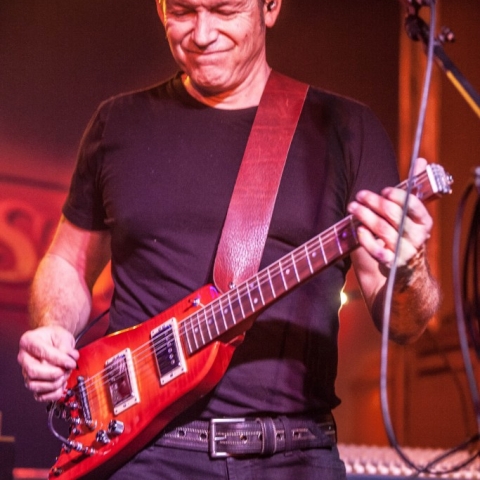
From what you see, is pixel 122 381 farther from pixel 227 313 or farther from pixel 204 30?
pixel 204 30

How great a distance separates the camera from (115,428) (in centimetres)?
199

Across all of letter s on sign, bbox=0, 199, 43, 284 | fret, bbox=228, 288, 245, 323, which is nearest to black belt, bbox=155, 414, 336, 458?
fret, bbox=228, 288, 245, 323

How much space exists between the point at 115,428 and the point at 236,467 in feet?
1.02

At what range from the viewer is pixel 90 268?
2.43 meters

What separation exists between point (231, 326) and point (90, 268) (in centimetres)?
65

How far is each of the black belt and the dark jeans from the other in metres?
0.02

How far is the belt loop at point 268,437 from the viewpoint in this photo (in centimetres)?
186

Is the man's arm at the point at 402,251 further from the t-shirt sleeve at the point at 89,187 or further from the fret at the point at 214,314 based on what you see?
the t-shirt sleeve at the point at 89,187

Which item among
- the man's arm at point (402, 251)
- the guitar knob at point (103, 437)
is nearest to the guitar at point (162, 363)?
the guitar knob at point (103, 437)

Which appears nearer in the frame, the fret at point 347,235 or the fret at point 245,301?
the fret at point 347,235

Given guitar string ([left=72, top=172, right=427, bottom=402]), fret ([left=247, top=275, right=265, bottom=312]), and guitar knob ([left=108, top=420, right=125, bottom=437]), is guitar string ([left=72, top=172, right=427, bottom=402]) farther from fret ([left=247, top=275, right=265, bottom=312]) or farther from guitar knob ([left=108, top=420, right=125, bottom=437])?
guitar knob ([left=108, top=420, right=125, bottom=437])

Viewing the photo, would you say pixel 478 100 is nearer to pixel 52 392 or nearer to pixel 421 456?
pixel 52 392

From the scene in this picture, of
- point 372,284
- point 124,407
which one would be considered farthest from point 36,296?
point 372,284

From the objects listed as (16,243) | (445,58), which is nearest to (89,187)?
(445,58)
